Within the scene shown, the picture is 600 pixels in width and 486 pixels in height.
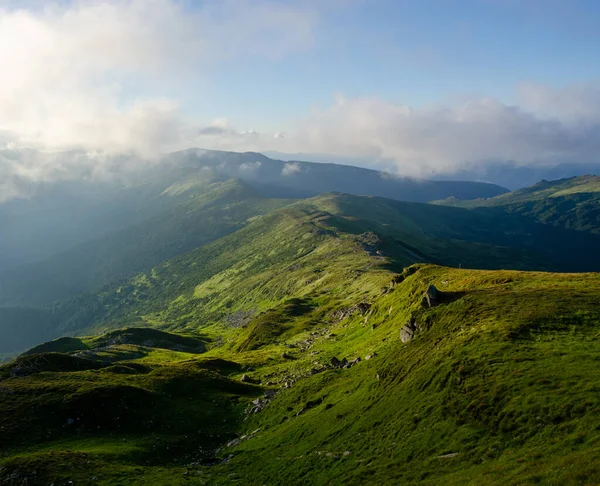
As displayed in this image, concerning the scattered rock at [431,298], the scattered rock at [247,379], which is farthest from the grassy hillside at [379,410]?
the scattered rock at [247,379]

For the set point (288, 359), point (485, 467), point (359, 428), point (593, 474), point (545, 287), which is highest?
point (545, 287)

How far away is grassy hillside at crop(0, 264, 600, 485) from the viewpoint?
39.0 metres

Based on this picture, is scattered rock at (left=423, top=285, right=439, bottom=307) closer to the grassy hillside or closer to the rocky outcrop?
the grassy hillside

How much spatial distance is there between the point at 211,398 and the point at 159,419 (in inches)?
556

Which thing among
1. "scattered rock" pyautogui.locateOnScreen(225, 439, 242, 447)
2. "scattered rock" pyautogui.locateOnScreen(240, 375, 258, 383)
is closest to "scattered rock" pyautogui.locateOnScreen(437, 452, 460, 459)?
"scattered rock" pyautogui.locateOnScreen(225, 439, 242, 447)

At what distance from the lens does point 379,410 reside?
180 ft

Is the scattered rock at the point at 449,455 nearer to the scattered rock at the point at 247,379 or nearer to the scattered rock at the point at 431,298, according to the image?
the scattered rock at the point at 431,298

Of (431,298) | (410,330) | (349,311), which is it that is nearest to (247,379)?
(410,330)

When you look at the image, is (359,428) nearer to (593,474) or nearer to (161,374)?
(593,474)

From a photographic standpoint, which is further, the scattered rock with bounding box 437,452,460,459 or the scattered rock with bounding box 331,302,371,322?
the scattered rock with bounding box 331,302,371,322

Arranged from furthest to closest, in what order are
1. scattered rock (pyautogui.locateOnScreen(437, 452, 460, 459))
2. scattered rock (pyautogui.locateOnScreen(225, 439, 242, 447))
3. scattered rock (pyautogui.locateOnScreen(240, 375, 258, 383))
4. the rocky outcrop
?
scattered rock (pyautogui.locateOnScreen(240, 375, 258, 383))
the rocky outcrop
scattered rock (pyautogui.locateOnScreen(225, 439, 242, 447))
scattered rock (pyautogui.locateOnScreen(437, 452, 460, 459))

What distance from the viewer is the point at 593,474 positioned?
28.4 m

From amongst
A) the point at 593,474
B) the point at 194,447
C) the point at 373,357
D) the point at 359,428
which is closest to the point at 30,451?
the point at 194,447

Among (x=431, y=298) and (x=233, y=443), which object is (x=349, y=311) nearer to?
(x=431, y=298)
